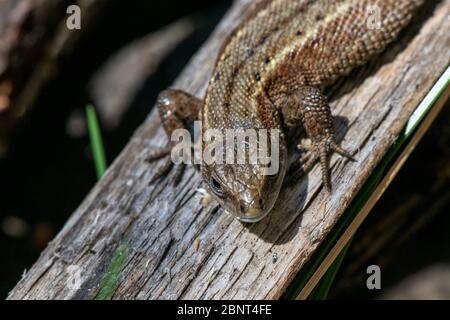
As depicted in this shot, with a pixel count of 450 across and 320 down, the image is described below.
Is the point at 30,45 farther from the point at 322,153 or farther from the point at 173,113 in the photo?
the point at 322,153

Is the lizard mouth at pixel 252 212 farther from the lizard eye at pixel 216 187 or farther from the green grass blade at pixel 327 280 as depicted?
the green grass blade at pixel 327 280

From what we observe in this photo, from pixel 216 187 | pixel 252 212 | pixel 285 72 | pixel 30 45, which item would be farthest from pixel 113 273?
pixel 30 45

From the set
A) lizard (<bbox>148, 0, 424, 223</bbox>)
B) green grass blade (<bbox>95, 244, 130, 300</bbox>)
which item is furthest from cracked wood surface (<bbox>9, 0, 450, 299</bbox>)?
lizard (<bbox>148, 0, 424, 223</bbox>)

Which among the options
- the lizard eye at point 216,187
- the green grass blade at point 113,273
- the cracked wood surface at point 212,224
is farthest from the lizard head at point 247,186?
the green grass blade at point 113,273

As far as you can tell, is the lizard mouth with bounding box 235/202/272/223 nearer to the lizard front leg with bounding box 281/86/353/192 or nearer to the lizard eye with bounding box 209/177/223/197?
the lizard eye with bounding box 209/177/223/197

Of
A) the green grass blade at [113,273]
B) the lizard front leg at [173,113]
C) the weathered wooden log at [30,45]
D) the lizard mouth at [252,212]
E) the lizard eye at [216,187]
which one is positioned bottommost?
the lizard mouth at [252,212]
